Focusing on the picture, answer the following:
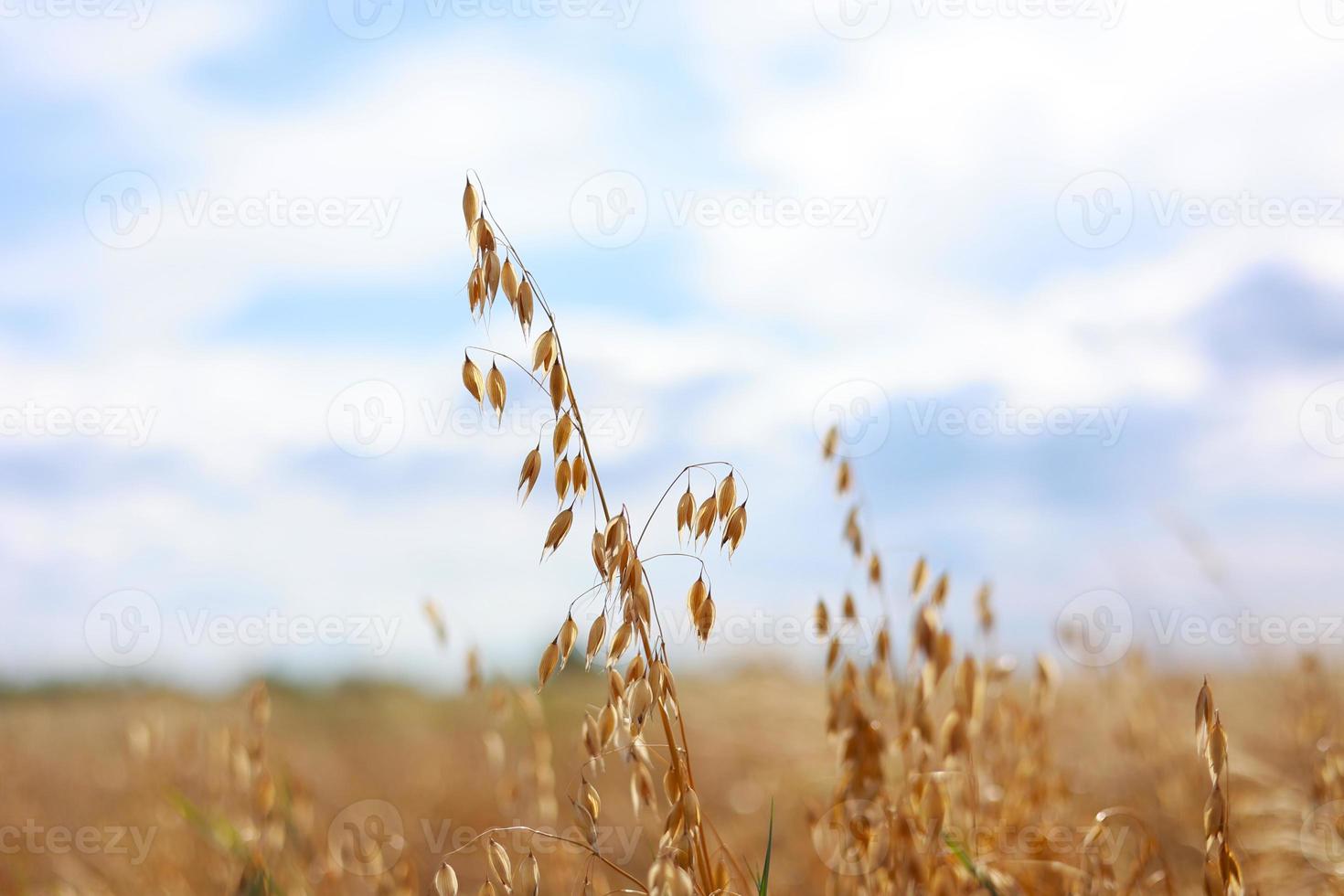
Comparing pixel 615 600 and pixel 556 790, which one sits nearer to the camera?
pixel 615 600

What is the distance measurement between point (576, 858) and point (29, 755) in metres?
6.12

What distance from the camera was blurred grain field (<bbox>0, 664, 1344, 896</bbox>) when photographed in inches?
92.7

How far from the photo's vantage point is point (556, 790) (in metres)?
4.57

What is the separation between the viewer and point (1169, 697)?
4.51m

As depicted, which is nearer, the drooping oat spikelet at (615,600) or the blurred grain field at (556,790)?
the drooping oat spikelet at (615,600)

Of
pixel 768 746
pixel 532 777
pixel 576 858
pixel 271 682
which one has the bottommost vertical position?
pixel 271 682

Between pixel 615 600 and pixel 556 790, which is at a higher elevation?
pixel 615 600

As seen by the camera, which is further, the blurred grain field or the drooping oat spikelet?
the blurred grain field

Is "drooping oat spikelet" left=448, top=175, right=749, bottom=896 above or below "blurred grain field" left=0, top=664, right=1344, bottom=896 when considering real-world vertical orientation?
above

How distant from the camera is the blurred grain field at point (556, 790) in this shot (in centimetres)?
236

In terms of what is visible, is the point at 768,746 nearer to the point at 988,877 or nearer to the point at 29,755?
the point at 988,877

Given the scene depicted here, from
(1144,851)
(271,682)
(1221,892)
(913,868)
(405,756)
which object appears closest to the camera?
(1221,892)

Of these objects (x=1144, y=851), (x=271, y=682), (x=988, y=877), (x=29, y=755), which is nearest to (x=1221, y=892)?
(x=988, y=877)

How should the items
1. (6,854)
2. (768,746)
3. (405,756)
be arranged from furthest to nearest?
1. (405,756)
2. (768,746)
3. (6,854)
